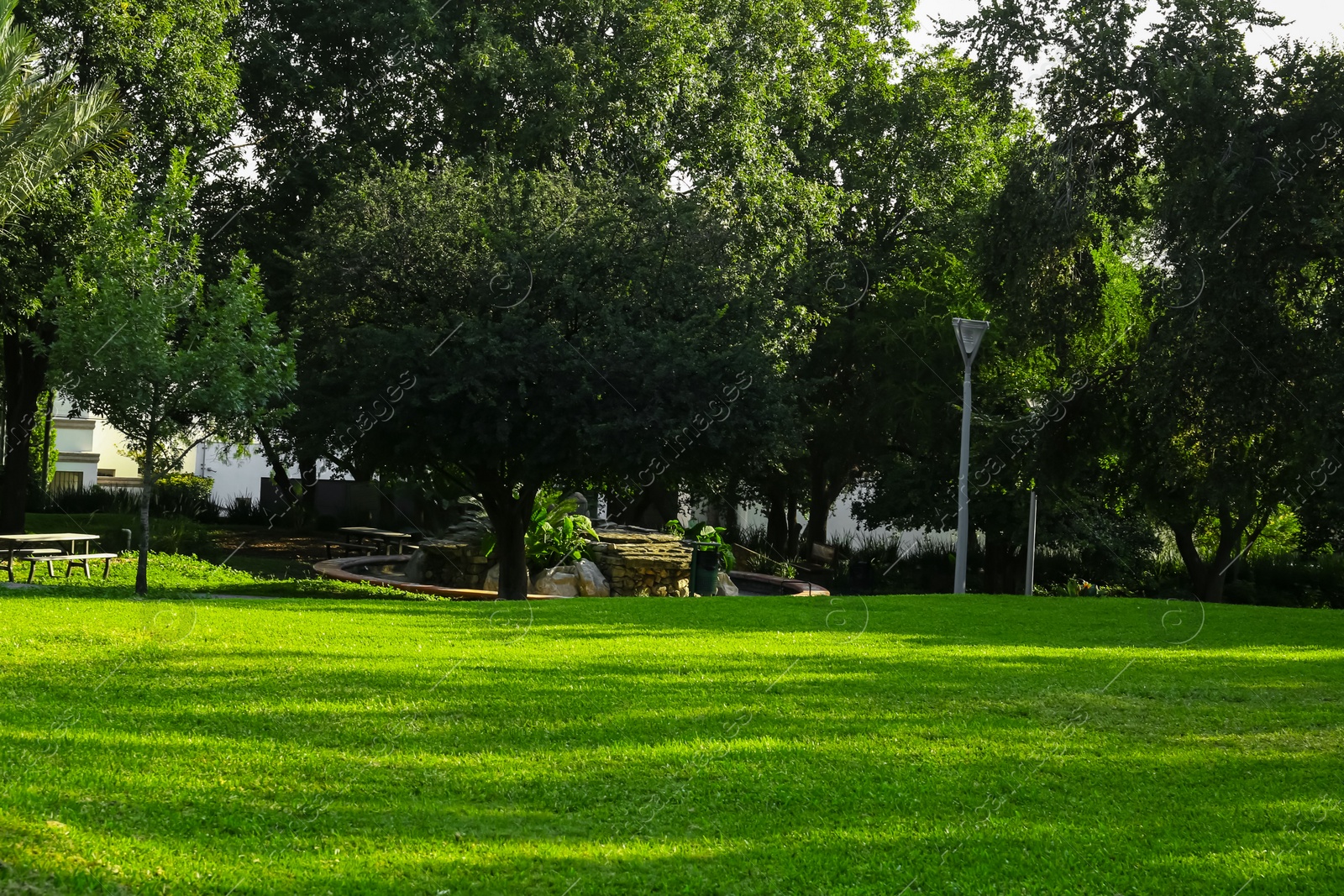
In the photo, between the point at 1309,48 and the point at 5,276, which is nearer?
the point at 1309,48

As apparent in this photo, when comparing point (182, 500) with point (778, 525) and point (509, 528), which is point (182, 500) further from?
point (509, 528)

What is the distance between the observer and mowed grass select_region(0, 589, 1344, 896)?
15.6 feet

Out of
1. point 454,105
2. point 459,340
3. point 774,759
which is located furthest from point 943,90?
point 774,759

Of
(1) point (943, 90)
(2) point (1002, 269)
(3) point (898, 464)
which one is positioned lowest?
(3) point (898, 464)

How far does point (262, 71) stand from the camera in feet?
87.9

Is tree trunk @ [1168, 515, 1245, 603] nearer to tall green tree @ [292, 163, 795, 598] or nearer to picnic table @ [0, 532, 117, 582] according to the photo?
tall green tree @ [292, 163, 795, 598]

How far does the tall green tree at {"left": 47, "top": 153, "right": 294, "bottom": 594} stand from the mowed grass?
3.14 metres

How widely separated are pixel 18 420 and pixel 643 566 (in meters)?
12.4

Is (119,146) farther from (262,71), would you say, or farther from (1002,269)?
(1002,269)

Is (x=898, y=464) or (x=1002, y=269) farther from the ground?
(x=1002, y=269)

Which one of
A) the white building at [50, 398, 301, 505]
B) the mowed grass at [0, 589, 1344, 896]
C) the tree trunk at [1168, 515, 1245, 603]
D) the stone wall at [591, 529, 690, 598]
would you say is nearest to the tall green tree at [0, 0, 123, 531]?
the mowed grass at [0, 589, 1344, 896]

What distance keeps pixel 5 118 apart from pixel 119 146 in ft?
13.7

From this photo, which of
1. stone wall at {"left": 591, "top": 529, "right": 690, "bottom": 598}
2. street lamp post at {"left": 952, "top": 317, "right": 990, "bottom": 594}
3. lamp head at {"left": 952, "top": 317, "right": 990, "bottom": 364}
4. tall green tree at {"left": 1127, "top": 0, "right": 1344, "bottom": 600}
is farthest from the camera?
stone wall at {"left": 591, "top": 529, "right": 690, "bottom": 598}

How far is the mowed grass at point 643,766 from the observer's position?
4742 millimetres
